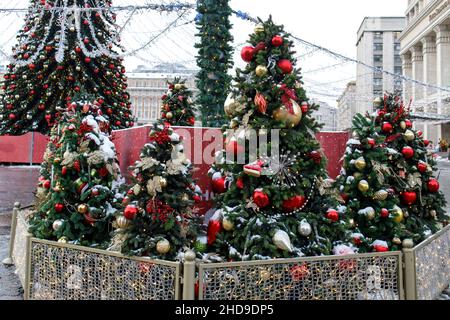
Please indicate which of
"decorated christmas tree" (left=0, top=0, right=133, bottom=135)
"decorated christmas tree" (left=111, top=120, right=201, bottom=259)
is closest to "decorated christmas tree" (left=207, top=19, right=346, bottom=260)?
"decorated christmas tree" (left=111, top=120, right=201, bottom=259)

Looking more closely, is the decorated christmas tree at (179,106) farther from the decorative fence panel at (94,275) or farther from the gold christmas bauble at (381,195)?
the decorative fence panel at (94,275)

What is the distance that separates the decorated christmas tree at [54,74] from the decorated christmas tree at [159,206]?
10834mm

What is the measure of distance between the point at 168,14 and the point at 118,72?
7164 millimetres

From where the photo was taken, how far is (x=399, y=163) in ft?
16.2

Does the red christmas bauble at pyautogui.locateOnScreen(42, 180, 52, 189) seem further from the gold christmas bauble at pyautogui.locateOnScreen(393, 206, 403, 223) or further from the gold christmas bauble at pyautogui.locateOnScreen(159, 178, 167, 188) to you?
the gold christmas bauble at pyautogui.locateOnScreen(393, 206, 403, 223)

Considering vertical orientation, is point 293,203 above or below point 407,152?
below

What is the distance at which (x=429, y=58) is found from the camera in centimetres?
4553

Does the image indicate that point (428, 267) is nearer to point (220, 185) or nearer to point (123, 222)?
point (220, 185)

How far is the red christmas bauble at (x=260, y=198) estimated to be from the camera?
3.54 meters

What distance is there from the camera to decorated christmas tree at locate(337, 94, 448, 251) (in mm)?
4375

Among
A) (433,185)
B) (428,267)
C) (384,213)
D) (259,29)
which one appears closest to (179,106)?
(259,29)

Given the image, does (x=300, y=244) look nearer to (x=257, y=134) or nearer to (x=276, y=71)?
(x=257, y=134)

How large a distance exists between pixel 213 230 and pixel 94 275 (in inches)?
46.5

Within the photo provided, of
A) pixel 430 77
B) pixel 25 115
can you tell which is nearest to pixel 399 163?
pixel 25 115
